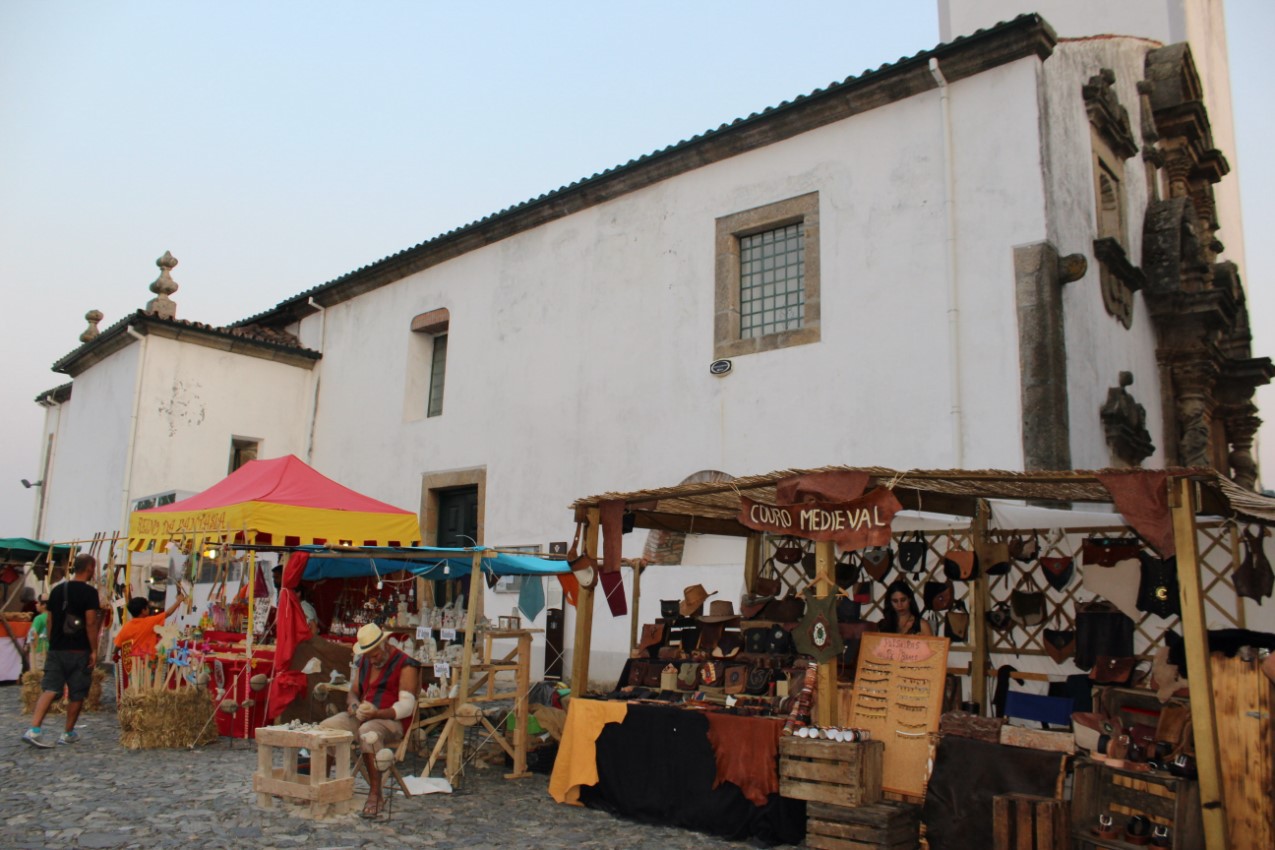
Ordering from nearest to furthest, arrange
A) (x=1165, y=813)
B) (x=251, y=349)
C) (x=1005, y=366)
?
(x=1165, y=813) → (x=1005, y=366) → (x=251, y=349)

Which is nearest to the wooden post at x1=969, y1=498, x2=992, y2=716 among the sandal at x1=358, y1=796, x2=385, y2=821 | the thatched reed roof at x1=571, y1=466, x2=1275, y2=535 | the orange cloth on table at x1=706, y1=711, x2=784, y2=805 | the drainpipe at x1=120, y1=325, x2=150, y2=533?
the thatched reed roof at x1=571, y1=466, x2=1275, y2=535

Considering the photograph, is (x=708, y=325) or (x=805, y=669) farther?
(x=708, y=325)

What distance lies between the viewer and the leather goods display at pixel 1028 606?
8.09 m

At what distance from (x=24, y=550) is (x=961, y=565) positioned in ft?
45.7

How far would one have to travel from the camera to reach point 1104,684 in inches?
273

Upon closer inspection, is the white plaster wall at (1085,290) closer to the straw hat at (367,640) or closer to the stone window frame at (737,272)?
the stone window frame at (737,272)

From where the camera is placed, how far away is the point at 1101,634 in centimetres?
739

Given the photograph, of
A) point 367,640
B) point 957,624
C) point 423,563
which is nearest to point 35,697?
point 423,563

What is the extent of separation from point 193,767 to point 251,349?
10300 millimetres

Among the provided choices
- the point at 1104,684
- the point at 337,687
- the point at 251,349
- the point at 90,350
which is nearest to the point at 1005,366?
the point at 1104,684

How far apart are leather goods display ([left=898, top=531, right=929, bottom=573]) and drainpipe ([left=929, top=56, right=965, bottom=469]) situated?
2.98 ft

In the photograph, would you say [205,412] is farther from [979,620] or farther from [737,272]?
[979,620]

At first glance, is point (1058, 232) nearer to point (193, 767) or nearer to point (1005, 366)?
point (1005, 366)

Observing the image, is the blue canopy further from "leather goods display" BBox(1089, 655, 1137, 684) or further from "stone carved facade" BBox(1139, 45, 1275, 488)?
"stone carved facade" BBox(1139, 45, 1275, 488)
